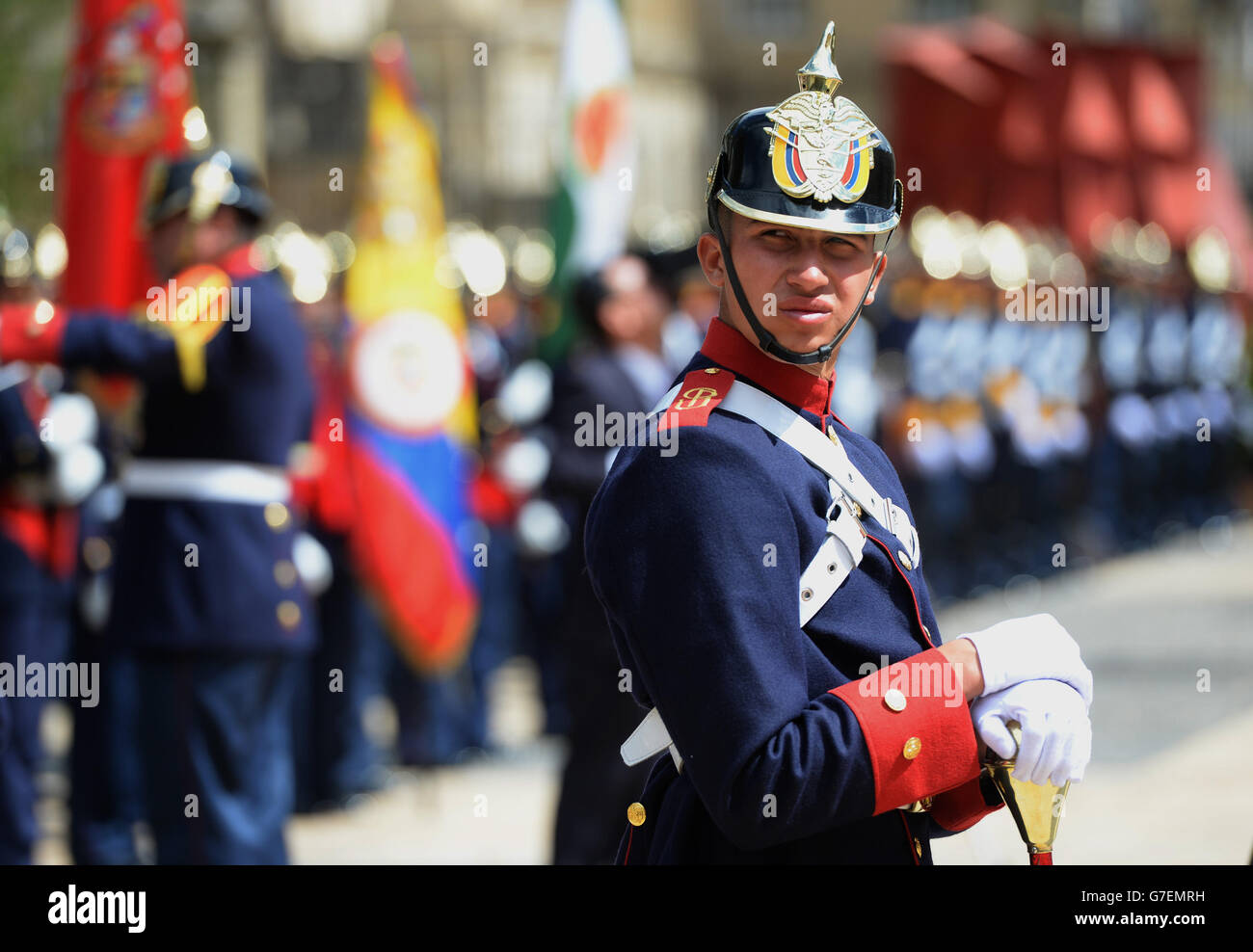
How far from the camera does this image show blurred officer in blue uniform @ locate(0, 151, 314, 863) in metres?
5.59

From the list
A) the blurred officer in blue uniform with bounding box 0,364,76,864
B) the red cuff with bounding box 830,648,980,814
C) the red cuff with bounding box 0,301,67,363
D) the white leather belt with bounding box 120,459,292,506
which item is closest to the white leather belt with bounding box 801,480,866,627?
the red cuff with bounding box 830,648,980,814

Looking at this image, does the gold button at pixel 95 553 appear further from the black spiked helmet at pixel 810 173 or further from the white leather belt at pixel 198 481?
the black spiked helmet at pixel 810 173

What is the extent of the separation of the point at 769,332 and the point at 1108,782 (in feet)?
19.6

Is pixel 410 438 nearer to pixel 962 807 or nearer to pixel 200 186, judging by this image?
pixel 200 186

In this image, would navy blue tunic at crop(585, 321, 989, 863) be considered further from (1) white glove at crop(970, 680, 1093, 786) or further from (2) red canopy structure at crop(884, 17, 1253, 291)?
(2) red canopy structure at crop(884, 17, 1253, 291)

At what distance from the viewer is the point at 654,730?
2.94m

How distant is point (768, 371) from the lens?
295 cm

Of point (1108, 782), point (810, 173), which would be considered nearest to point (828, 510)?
point (810, 173)

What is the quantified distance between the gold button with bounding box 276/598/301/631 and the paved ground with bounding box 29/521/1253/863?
3.89 ft

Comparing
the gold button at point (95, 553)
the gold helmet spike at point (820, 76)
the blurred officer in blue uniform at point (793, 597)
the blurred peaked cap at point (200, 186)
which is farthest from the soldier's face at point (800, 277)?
the gold button at point (95, 553)
